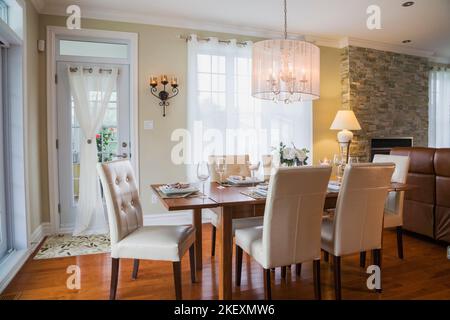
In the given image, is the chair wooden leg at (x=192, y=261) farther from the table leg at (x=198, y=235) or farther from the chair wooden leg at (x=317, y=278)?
the chair wooden leg at (x=317, y=278)

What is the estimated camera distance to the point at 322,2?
3533mm

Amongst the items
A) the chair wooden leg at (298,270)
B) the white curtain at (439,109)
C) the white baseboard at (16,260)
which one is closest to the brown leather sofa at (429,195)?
the chair wooden leg at (298,270)

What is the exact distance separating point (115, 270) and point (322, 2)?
3440 mm

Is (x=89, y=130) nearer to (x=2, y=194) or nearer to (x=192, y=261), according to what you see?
(x=2, y=194)

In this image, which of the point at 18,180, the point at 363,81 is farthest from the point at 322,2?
the point at 18,180

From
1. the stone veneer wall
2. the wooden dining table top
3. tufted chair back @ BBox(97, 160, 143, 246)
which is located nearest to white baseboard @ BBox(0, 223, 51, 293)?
tufted chair back @ BBox(97, 160, 143, 246)

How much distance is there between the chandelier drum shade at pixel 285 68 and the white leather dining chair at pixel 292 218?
1128 mm

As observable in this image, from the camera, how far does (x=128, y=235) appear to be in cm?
218

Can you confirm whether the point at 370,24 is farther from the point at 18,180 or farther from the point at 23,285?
the point at 23,285

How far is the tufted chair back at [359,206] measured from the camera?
2025mm

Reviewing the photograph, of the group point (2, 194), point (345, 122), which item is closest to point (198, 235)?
point (2, 194)

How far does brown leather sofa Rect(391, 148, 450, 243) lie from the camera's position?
3084 mm

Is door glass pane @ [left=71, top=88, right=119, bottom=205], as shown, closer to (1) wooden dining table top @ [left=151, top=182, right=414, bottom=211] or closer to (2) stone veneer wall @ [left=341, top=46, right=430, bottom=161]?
(1) wooden dining table top @ [left=151, top=182, right=414, bottom=211]

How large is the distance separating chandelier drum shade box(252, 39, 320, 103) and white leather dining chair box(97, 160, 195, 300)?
1.42 metres
